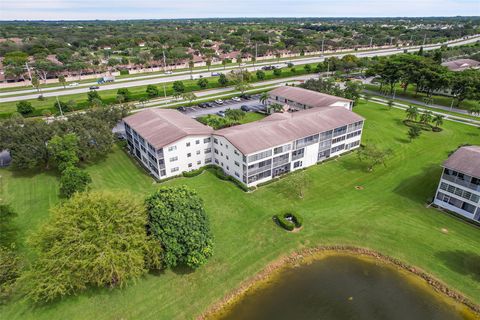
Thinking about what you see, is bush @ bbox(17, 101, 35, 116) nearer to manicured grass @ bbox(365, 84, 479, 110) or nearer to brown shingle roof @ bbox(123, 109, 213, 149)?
brown shingle roof @ bbox(123, 109, 213, 149)

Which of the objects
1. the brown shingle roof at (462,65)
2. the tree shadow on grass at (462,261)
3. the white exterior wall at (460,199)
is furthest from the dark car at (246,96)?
the brown shingle roof at (462,65)

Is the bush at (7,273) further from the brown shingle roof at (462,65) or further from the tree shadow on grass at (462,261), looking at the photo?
the brown shingle roof at (462,65)

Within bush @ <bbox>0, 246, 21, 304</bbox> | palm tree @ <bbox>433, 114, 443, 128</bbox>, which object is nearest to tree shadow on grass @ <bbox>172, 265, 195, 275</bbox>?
bush @ <bbox>0, 246, 21, 304</bbox>

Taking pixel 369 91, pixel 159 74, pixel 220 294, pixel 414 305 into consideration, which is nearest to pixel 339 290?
pixel 414 305

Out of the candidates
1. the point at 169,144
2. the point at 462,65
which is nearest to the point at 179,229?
the point at 169,144

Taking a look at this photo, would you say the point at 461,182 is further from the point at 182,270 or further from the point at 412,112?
the point at 182,270

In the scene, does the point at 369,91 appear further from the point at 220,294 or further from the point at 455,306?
the point at 220,294
